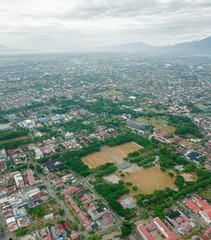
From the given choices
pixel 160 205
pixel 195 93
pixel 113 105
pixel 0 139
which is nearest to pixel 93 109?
pixel 113 105

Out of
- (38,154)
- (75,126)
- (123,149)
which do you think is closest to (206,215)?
(123,149)

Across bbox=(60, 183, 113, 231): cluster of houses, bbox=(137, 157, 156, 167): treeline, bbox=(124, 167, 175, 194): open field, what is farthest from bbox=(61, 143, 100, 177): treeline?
bbox=(137, 157, 156, 167): treeline

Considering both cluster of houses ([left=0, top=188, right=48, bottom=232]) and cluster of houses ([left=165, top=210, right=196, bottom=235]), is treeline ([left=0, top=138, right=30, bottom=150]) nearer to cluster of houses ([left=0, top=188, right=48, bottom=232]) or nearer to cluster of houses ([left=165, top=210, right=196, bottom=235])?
cluster of houses ([left=0, top=188, right=48, bottom=232])

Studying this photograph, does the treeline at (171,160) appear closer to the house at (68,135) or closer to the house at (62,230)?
the house at (62,230)

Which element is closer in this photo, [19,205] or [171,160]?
[19,205]

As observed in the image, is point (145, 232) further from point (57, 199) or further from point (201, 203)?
point (57, 199)

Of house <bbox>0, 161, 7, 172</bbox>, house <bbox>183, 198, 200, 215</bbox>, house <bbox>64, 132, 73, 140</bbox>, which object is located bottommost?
house <bbox>183, 198, 200, 215</bbox>
